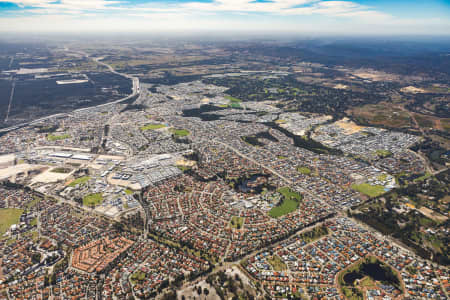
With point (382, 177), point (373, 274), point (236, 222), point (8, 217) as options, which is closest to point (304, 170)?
point (382, 177)

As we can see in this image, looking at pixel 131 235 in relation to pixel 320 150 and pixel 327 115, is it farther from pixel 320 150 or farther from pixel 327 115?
pixel 327 115

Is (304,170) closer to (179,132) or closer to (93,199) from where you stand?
(179,132)

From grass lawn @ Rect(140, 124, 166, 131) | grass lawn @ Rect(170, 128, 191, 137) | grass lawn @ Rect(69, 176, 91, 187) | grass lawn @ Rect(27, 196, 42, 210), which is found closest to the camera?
grass lawn @ Rect(27, 196, 42, 210)

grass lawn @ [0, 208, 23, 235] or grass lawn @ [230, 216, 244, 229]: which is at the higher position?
grass lawn @ [230, 216, 244, 229]

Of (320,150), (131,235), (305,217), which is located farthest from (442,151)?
(131,235)

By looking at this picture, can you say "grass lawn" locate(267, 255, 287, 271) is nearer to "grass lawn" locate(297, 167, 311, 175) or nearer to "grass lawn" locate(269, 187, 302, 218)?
"grass lawn" locate(269, 187, 302, 218)

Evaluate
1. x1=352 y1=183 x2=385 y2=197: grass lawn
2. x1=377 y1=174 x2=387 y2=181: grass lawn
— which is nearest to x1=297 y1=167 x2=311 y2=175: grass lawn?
x1=352 y1=183 x2=385 y2=197: grass lawn
